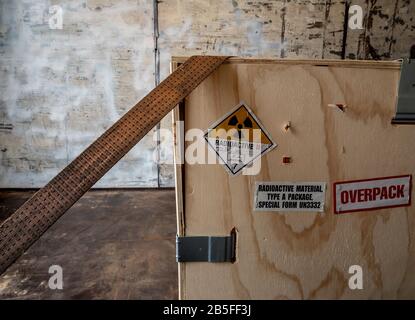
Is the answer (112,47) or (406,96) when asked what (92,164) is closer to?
(406,96)

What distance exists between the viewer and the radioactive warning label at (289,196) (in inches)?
33.6

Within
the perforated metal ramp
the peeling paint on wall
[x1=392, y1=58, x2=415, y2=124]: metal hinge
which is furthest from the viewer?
the peeling paint on wall

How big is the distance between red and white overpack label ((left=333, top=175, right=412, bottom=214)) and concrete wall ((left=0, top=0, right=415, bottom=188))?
2310 millimetres

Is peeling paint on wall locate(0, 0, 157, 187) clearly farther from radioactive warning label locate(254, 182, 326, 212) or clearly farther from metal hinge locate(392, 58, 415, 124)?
metal hinge locate(392, 58, 415, 124)

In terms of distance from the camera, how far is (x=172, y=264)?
1.76 meters

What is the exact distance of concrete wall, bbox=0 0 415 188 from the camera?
9.13ft

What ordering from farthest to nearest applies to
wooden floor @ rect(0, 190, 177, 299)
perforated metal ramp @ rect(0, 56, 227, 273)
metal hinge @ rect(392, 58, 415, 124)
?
wooden floor @ rect(0, 190, 177, 299)
metal hinge @ rect(392, 58, 415, 124)
perforated metal ramp @ rect(0, 56, 227, 273)

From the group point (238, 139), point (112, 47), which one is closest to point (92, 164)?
point (238, 139)

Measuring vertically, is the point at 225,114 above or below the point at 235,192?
above

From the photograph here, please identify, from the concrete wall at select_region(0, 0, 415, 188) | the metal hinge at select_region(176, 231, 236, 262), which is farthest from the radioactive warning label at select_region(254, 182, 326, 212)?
the concrete wall at select_region(0, 0, 415, 188)

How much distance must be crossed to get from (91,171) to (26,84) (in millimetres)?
2672

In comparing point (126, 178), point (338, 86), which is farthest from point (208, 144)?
point (126, 178)

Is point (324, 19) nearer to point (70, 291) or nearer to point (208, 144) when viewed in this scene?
point (208, 144)
